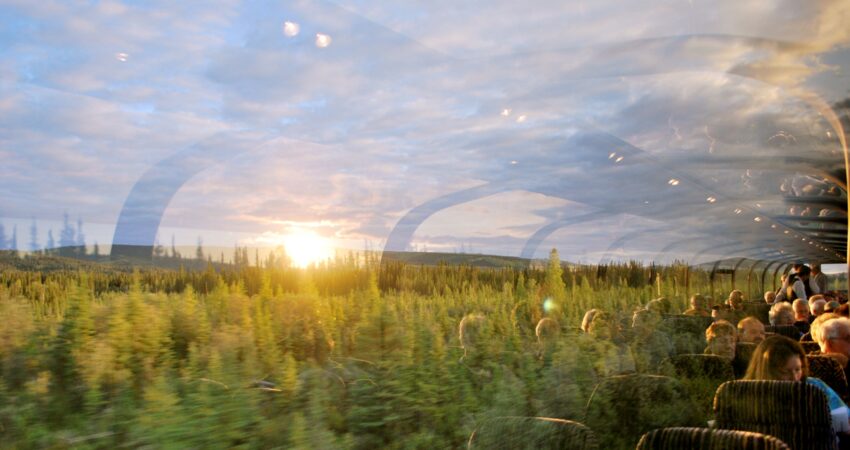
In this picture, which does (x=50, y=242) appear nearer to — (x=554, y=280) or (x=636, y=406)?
(x=636, y=406)

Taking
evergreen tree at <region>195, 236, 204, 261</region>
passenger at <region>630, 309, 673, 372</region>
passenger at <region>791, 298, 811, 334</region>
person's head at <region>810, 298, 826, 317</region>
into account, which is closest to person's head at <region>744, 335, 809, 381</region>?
passenger at <region>630, 309, 673, 372</region>

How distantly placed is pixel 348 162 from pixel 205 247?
115 cm

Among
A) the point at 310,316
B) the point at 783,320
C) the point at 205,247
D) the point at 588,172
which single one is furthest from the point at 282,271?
the point at 783,320

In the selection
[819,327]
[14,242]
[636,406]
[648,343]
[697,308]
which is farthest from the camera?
[697,308]

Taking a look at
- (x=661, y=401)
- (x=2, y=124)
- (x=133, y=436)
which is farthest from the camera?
(x=661, y=401)

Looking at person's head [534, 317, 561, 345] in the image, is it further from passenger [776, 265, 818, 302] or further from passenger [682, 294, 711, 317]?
passenger [776, 265, 818, 302]

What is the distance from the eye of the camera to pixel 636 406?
7219 millimetres

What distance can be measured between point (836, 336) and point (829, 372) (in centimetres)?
Answer: 79

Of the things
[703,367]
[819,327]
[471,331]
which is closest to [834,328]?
[819,327]

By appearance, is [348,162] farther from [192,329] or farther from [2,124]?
[2,124]

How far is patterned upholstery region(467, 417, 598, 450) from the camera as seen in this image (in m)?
4.69

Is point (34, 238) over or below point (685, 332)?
over

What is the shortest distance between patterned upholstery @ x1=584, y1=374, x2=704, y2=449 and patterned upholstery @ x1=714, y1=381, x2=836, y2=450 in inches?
52.4

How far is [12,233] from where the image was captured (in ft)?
11.9
